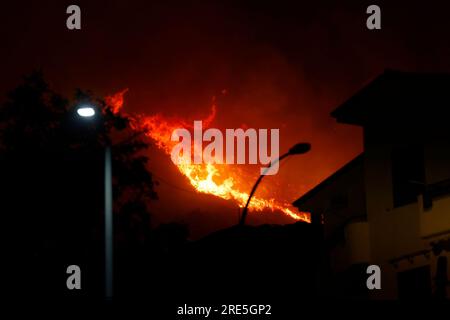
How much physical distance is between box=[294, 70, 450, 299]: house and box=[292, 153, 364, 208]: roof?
9.99ft

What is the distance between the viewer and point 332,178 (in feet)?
104

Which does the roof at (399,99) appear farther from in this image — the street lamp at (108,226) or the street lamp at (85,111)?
the street lamp at (85,111)

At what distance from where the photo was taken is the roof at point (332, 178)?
29702 mm

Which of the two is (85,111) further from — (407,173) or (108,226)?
(407,173)

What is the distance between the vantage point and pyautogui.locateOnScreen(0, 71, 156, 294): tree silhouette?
105 feet

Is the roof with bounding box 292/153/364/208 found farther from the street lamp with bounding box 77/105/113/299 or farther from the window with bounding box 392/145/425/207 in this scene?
the street lamp with bounding box 77/105/113/299

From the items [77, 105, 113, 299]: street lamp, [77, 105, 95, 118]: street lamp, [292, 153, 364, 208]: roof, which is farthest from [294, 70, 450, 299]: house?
[77, 105, 95, 118]: street lamp

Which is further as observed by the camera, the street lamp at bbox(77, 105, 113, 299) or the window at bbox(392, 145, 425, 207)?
the window at bbox(392, 145, 425, 207)

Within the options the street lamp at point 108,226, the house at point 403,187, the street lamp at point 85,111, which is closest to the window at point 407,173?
the house at point 403,187

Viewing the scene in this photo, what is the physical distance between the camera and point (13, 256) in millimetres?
31281

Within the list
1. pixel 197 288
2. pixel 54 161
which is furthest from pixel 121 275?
pixel 54 161

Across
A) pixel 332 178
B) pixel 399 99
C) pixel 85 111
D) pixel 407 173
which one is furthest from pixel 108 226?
pixel 332 178

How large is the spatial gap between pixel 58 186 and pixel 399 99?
1598 centimetres
